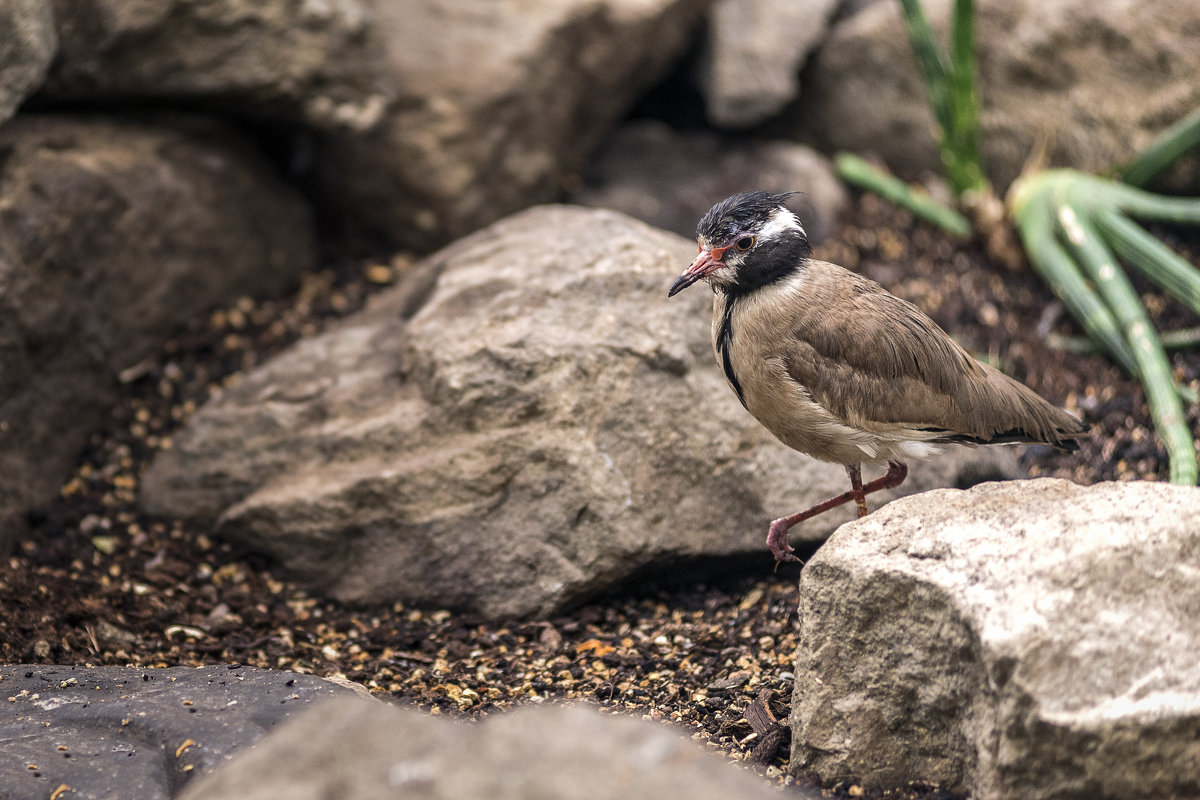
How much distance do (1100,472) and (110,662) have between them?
450 centimetres

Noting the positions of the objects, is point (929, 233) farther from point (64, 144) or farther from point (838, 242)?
point (64, 144)

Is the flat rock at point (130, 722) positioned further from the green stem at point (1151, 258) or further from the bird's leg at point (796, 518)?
the green stem at point (1151, 258)

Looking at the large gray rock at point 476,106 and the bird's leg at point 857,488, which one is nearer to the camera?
the bird's leg at point 857,488

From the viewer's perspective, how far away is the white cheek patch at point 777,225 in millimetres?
4172

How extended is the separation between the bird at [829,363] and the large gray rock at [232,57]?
2.87m

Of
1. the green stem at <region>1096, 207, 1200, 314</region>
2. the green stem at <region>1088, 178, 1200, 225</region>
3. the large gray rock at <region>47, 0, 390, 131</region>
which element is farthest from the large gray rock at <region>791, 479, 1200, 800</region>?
the large gray rock at <region>47, 0, 390, 131</region>

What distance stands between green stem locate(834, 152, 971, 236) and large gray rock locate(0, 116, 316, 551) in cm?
380

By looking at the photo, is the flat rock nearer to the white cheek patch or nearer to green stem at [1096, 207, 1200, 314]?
the white cheek patch

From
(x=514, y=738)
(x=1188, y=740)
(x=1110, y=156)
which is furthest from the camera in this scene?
(x=1110, y=156)

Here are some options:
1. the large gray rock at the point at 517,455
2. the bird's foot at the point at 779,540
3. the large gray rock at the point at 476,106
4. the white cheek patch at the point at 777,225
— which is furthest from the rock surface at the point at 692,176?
the bird's foot at the point at 779,540

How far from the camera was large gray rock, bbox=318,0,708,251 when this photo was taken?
21.3 ft

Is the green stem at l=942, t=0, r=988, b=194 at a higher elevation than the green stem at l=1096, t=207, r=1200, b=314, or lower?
higher

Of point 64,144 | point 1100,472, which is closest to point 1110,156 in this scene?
point 1100,472

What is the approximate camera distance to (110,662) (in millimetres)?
4035
